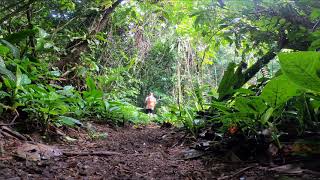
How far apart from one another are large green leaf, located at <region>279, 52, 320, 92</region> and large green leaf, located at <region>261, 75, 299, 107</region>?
0.09 m

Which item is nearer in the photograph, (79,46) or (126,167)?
(126,167)

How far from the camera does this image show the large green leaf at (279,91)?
4.35 ft

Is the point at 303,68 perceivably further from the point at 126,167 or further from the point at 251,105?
the point at 126,167

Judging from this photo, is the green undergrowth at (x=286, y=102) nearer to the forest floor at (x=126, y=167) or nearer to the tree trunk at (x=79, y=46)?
the forest floor at (x=126, y=167)

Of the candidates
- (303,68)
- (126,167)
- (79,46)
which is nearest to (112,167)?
(126,167)

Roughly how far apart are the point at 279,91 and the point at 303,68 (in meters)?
0.25

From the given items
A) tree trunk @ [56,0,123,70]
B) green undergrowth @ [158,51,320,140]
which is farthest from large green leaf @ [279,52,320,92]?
tree trunk @ [56,0,123,70]

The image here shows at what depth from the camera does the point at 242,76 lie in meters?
2.74

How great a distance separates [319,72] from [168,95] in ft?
40.5

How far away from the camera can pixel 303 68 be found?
1.15 meters

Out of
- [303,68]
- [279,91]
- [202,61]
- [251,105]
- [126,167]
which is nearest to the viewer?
[303,68]

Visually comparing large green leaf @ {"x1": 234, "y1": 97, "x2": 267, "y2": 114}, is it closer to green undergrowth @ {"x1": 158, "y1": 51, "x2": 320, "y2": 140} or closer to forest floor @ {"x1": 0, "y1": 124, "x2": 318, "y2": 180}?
green undergrowth @ {"x1": 158, "y1": 51, "x2": 320, "y2": 140}

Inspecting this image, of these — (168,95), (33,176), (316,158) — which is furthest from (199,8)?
(168,95)

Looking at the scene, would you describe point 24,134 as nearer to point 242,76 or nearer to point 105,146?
point 105,146
